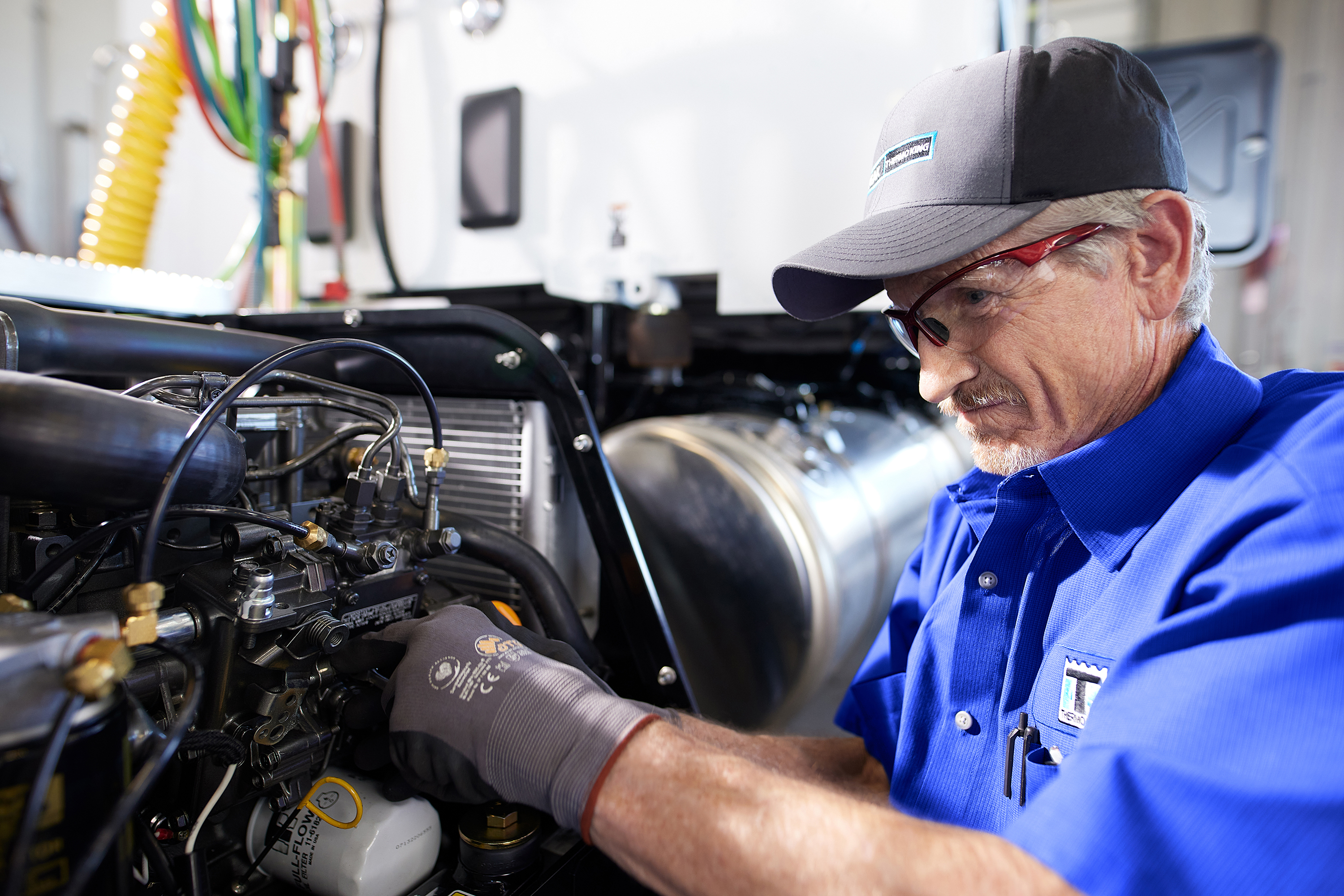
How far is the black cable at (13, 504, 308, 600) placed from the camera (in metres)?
0.59

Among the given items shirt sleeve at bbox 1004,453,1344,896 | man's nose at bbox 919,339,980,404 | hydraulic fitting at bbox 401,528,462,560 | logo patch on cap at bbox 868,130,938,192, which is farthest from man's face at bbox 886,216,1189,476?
hydraulic fitting at bbox 401,528,462,560

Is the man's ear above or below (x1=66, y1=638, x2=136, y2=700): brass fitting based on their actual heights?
above

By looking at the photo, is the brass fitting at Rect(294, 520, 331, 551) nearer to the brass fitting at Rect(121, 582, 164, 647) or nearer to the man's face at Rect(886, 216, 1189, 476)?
the brass fitting at Rect(121, 582, 164, 647)

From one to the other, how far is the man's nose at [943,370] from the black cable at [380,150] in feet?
4.56

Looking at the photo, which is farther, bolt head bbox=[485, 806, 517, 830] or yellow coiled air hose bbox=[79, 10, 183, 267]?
yellow coiled air hose bbox=[79, 10, 183, 267]

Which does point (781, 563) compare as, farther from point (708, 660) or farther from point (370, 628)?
point (370, 628)

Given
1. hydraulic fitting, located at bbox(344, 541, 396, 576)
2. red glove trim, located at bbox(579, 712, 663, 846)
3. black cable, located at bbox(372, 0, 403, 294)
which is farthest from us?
black cable, located at bbox(372, 0, 403, 294)

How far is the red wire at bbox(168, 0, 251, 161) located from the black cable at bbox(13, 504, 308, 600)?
129cm

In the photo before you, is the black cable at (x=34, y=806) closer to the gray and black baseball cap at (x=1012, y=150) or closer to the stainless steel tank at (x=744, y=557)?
the gray and black baseball cap at (x=1012, y=150)

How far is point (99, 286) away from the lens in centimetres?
105

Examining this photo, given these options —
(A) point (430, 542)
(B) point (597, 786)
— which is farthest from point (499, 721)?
(A) point (430, 542)

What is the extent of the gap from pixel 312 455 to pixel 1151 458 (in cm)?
83

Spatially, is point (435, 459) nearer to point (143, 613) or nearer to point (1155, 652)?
point (143, 613)

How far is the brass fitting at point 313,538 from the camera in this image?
0.65 m
